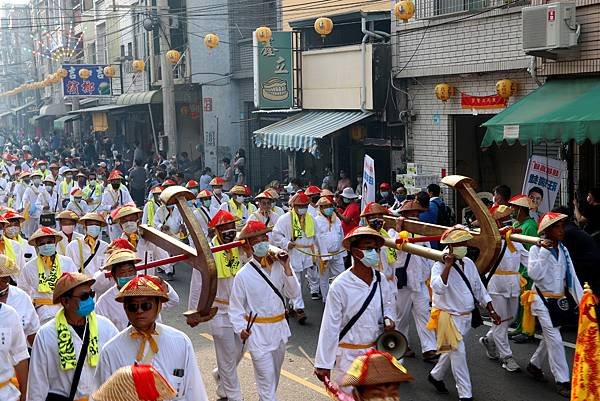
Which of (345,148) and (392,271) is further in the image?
(345,148)

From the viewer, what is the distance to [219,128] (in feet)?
92.9

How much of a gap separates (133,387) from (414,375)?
609 cm

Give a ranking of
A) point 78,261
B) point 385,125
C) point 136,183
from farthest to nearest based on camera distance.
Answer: point 136,183, point 385,125, point 78,261

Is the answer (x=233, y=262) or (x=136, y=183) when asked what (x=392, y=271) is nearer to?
(x=233, y=262)

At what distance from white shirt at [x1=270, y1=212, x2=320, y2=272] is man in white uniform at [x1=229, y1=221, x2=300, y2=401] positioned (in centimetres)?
447

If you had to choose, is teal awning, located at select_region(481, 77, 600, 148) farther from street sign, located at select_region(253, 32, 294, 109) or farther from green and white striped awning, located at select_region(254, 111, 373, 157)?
street sign, located at select_region(253, 32, 294, 109)

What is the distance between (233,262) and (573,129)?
224 inches

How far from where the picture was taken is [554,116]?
12.4m

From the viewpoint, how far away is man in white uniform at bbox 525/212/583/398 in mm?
8250

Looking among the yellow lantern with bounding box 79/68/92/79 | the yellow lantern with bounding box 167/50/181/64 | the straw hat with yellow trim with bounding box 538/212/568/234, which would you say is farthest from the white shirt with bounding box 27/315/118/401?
the yellow lantern with bounding box 79/68/92/79

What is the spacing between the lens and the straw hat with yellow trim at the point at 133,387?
3500 millimetres

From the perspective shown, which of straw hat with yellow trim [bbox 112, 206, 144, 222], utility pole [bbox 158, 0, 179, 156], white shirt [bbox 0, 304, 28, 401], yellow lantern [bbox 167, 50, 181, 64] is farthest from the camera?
utility pole [bbox 158, 0, 179, 156]

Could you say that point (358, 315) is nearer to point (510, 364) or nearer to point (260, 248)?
point (260, 248)

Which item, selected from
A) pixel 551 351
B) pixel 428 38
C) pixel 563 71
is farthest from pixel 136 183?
pixel 551 351
